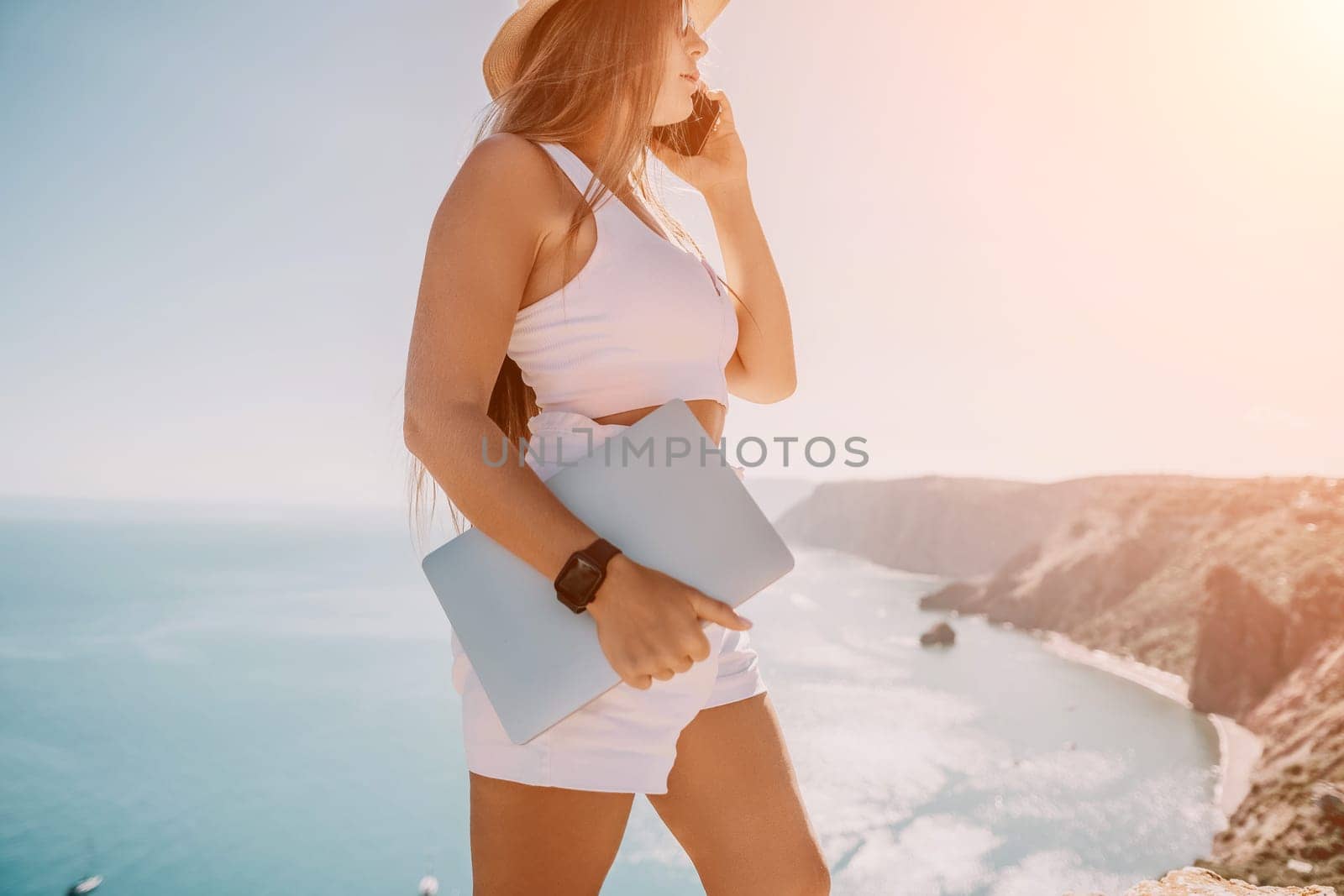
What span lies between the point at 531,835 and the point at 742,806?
353 mm

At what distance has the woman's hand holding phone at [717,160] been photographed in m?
1.37

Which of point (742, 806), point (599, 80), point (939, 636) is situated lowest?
point (939, 636)

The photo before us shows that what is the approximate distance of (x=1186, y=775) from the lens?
41.8 m

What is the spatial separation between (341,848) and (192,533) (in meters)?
97.2

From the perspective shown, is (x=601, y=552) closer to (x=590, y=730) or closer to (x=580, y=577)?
(x=580, y=577)

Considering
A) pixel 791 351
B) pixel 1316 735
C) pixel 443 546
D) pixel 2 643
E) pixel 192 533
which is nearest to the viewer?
pixel 443 546

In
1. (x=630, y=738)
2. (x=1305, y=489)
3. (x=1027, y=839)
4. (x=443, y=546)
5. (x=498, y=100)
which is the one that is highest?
(x=498, y=100)

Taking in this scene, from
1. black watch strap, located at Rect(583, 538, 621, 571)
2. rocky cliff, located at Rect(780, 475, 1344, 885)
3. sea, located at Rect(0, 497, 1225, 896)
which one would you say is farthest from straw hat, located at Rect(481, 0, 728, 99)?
sea, located at Rect(0, 497, 1225, 896)

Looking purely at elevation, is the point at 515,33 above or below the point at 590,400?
above

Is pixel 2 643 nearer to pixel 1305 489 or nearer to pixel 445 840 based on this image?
pixel 445 840

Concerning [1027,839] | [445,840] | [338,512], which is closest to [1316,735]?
[1027,839]

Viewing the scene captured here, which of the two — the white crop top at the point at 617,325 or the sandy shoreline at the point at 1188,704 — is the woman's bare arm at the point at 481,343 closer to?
the white crop top at the point at 617,325

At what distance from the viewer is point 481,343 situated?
822 millimetres

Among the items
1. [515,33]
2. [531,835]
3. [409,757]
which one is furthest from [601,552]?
[409,757]
